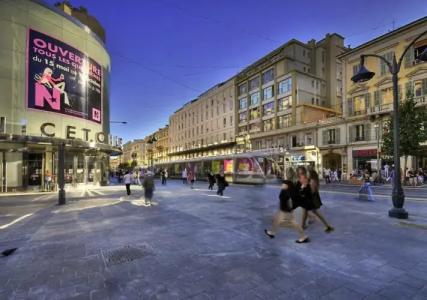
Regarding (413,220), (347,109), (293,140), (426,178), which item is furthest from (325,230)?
(293,140)

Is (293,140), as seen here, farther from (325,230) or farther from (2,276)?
(2,276)

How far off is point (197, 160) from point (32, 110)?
67.2ft

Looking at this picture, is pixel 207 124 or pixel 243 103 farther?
pixel 207 124

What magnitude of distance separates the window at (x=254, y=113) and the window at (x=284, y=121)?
17.4 ft

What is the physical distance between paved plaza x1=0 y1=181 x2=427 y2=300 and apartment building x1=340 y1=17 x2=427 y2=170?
26730mm

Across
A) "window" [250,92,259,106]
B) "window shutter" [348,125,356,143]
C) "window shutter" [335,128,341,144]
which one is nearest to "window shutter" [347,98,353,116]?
"window shutter" [348,125,356,143]

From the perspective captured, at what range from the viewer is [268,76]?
4912cm

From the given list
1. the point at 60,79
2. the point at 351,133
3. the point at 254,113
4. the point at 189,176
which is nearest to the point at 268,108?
the point at 254,113

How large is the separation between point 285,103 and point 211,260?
140 feet

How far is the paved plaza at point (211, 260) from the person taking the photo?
146 inches

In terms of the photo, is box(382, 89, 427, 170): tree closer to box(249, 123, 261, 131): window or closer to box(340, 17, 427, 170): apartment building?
box(340, 17, 427, 170): apartment building

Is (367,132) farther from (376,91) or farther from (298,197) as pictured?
(298,197)

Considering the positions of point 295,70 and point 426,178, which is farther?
point 295,70

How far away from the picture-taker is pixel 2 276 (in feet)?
14.2
